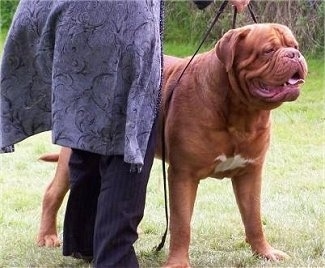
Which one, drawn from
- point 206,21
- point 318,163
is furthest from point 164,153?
point 206,21

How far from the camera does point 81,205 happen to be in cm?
325

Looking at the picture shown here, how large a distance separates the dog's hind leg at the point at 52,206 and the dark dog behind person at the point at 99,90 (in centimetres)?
85

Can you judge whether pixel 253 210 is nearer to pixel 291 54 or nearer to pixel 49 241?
pixel 291 54

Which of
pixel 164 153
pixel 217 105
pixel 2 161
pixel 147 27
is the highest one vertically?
pixel 147 27

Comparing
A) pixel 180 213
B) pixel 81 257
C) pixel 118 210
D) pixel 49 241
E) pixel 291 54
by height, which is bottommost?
pixel 49 241

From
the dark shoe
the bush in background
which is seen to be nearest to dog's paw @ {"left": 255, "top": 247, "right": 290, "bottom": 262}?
the dark shoe

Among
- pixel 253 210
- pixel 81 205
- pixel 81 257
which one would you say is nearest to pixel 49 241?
pixel 81 257

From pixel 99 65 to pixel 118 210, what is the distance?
58 cm

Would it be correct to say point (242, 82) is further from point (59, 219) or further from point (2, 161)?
point (2, 161)

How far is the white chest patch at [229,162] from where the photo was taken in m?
3.27

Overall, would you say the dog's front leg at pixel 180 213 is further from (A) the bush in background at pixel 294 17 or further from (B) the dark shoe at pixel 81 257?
(A) the bush in background at pixel 294 17

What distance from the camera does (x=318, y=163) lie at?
586 cm

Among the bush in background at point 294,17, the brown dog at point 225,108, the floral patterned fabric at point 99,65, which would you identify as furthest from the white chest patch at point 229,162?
the bush in background at point 294,17

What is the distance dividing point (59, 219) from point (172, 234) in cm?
125
